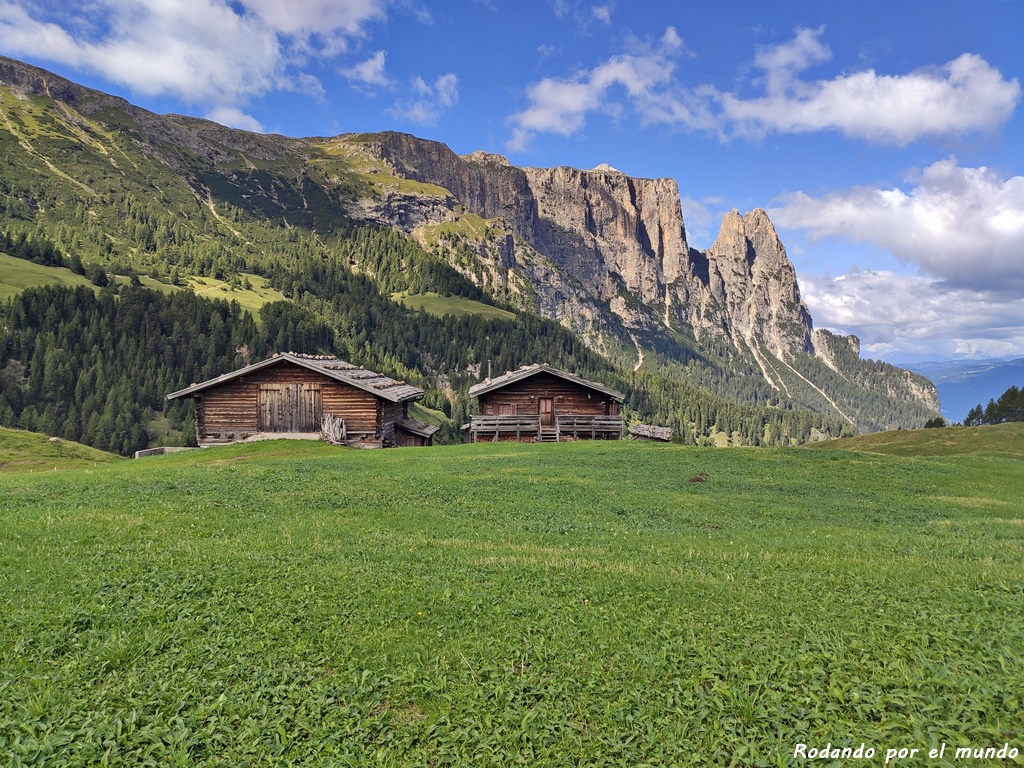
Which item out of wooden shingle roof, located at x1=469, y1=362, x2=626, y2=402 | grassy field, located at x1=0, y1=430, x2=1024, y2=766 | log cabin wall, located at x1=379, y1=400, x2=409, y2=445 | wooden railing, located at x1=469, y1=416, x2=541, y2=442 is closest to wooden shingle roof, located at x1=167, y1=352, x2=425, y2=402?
log cabin wall, located at x1=379, y1=400, x2=409, y2=445

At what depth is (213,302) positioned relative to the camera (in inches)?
5881

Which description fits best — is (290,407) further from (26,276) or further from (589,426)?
(26,276)

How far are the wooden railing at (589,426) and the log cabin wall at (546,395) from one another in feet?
3.85

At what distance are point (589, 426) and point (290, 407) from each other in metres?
26.6

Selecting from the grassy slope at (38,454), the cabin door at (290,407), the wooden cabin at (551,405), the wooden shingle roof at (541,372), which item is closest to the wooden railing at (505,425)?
the wooden cabin at (551,405)

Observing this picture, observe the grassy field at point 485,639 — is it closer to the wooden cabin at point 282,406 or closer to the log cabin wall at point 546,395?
the wooden cabin at point 282,406

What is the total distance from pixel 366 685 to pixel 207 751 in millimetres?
1809

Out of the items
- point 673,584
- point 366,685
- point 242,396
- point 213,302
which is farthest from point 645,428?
point 213,302

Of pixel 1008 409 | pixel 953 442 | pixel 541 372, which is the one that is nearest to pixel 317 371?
pixel 541 372

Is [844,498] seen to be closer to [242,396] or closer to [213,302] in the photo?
[242,396]

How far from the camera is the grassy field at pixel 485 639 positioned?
6.12m

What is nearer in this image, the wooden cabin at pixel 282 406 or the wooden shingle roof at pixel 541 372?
the wooden cabin at pixel 282 406

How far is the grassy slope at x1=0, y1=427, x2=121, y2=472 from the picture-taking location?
36.2m

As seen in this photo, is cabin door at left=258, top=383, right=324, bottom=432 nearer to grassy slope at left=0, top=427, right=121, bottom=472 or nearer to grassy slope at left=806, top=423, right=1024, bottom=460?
grassy slope at left=0, top=427, right=121, bottom=472
